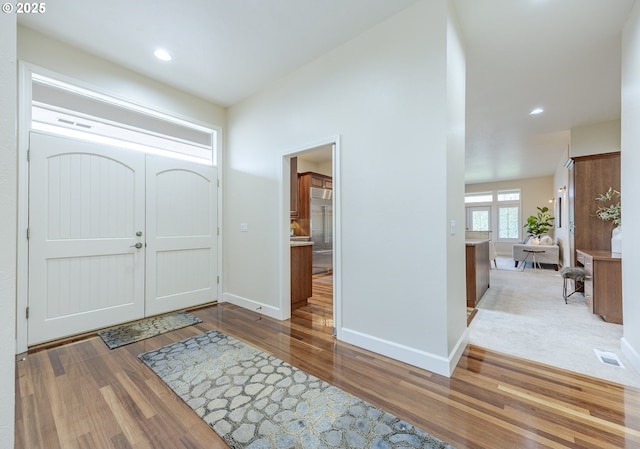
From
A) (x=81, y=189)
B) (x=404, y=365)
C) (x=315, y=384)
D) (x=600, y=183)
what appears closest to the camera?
(x=315, y=384)

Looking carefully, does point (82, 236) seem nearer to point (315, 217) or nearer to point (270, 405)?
point (270, 405)

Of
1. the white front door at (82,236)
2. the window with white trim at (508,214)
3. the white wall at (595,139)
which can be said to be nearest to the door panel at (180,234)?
the white front door at (82,236)

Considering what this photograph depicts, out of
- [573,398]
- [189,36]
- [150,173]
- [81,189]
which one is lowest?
[573,398]

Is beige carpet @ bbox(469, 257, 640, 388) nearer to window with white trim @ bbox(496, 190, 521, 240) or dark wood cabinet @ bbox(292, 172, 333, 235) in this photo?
dark wood cabinet @ bbox(292, 172, 333, 235)

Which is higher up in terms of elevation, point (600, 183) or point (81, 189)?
point (600, 183)

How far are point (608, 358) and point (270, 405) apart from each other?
288 cm

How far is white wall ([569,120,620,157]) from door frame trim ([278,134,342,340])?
4.96 metres

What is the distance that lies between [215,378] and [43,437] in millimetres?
923

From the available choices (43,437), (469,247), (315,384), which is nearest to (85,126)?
(43,437)

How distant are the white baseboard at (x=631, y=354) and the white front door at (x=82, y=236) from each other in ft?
15.7

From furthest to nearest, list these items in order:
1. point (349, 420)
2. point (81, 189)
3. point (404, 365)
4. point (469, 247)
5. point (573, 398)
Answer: point (469, 247), point (81, 189), point (404, 365), point (573, 398), point (349, 420)

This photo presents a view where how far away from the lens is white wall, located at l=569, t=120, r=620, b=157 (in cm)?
463

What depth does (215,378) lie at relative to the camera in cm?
208

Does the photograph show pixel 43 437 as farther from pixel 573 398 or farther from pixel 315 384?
pixel 573 398
